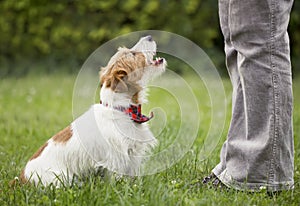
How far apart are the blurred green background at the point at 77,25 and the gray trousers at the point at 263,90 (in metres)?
6.77

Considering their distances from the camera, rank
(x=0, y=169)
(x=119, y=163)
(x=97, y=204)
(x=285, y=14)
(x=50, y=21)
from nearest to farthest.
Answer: (x=97, y=204)
(x=285, y=14)
(x=119, y=163)
(x=0, y=169)
(x=50, y=21)

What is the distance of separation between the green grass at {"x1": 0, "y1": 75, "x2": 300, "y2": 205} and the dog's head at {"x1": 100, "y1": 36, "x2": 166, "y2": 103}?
558mm

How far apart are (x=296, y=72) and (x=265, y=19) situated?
7.68 meters

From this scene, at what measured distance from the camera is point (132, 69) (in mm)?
3096

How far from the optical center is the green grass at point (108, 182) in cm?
265

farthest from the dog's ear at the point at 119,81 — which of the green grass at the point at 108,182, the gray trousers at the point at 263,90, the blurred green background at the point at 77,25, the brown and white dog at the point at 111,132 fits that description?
the blurred green background at the point at 77,25

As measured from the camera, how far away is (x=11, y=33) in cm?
988

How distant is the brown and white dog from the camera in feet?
10.1

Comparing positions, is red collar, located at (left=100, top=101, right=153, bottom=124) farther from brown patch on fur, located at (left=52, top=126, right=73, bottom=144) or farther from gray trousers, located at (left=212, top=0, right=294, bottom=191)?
gray trousers, located at (left=212, top=0, right=294, bottom=191)

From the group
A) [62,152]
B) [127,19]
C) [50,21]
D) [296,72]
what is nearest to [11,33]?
[50,21]

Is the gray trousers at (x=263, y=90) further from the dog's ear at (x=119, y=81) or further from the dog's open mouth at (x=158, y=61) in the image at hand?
the dog's ear at (x=119, y=81)

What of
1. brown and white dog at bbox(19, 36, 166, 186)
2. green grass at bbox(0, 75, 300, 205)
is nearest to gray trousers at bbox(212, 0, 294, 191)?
green grass at bbox(0, 75, 300, 205)

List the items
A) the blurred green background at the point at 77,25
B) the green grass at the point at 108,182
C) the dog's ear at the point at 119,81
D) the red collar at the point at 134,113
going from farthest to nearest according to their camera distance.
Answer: the blurred green background at the point at 77,25, the red collar at the point at 134,113, the dog's ear at the point at 119,81, the green grass at the point at 108,182

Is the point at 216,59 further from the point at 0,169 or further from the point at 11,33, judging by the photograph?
the point at 0,169
